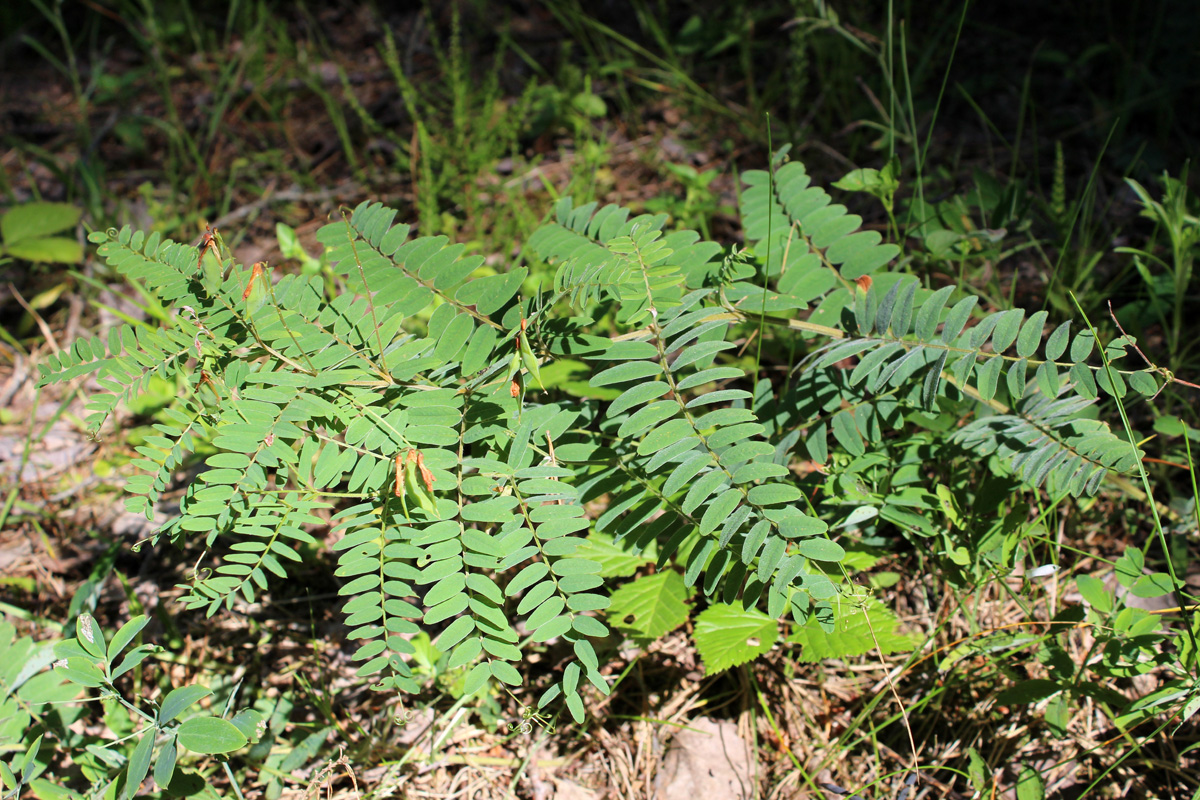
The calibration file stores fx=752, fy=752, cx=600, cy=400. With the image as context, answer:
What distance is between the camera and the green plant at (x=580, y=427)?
50.1 inches

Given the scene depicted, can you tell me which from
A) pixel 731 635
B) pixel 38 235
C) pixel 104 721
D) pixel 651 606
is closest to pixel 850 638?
pixel 731 635

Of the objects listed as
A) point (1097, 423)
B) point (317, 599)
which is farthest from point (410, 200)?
point (1097, 423)

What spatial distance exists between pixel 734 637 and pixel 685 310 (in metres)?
0.68

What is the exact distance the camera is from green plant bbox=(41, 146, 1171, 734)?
1.27m

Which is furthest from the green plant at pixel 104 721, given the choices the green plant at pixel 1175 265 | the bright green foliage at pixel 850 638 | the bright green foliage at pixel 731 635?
the green plant at pixel 1175 265

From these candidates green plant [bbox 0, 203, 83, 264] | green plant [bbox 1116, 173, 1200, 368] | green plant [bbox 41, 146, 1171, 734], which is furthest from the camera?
green plant [bbox 0, 203, 83, 264]

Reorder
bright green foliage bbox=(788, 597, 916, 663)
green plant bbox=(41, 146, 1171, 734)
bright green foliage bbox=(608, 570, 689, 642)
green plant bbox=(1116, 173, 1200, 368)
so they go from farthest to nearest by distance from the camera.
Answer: green plant bbox=(1116, 173, 1200, 368) < bright green foliage bbox=(608, 570, 689, 642) < bright green foliage bbox=(788, 597, 916, 663) < green plant bbox=(41, 146, 1171, 734)

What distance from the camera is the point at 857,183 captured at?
1845 millimetres

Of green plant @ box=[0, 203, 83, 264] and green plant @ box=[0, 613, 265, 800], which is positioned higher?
green plant @ box=[0, 203, 83, 264]

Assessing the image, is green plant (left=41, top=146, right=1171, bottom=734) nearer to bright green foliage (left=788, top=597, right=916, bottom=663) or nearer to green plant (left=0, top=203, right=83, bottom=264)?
bright green foliage (left=788, top=597, right=916, bottom=663)

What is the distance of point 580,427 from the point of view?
5.15 feet

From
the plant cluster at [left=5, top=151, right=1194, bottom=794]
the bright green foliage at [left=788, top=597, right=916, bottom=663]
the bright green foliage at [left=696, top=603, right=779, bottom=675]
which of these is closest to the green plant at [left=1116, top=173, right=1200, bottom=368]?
the plant cluster at [left=5, top=151, right=1194, bottom=794]

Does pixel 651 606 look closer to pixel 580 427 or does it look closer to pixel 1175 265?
pixel 580 427

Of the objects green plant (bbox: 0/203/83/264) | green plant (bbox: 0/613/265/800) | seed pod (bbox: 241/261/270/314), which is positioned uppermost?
seed pod (bbox: 241/261/270/314)
